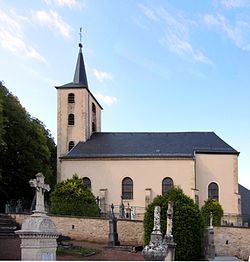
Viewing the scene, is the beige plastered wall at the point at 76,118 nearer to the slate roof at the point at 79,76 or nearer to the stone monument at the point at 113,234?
the slate roof at the point at 79,76

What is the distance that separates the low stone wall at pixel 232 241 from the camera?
2928 cm

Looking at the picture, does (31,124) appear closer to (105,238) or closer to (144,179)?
(144,179)

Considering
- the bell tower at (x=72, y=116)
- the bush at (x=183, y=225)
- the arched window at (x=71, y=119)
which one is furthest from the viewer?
the arched window at (x=71, y=119)

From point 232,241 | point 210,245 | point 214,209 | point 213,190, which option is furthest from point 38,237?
point 213,190

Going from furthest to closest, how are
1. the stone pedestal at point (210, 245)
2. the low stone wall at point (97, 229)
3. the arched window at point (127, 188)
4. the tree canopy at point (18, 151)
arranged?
1. the arched window at point (127, 188)
2. the tree canopy at point (18, 151)
3. the low stone wall at point (97, 229)
4. the stone pedestal at point (210, 245)

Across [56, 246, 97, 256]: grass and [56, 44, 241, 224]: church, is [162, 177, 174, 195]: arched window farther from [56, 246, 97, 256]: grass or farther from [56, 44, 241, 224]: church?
[56, 246, 97, 256]: grass

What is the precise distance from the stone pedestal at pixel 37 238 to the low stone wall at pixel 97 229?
63.1 ft

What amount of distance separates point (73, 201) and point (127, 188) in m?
9.84

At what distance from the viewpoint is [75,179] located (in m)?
37.3

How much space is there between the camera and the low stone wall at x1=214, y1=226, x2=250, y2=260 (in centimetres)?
2928

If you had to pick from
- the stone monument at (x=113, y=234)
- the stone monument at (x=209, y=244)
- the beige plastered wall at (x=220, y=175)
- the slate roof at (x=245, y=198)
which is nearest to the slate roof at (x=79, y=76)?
the beige plastered wall at (x=220, y=175)

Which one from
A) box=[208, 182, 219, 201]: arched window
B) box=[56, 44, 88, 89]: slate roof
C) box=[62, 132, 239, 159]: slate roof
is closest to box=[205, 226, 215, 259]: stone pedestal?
box=[208, 182, 219, 201]: arched window

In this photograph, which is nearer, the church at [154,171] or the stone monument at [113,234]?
the stone monument at [113,234]

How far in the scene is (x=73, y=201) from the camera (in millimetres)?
33844
